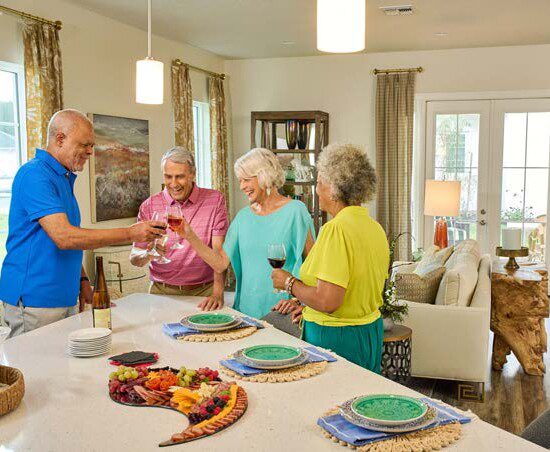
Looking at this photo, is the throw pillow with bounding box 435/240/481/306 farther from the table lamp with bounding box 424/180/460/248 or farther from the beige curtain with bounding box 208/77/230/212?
the beige curtain with bounding box 208/77/230/212

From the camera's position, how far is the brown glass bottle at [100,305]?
225 centimetres

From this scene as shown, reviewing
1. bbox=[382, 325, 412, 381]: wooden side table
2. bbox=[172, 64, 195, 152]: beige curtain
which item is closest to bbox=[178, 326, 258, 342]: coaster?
bbox=[382, 325, 412, 381]: wooden side table

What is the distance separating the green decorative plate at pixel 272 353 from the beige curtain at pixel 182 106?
502 centimetres

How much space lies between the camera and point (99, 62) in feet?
18.6

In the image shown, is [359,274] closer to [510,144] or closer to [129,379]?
[129,379]

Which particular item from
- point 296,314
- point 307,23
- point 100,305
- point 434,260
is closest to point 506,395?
point 434,260

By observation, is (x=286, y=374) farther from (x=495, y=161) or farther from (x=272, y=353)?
(x=495, y=161)

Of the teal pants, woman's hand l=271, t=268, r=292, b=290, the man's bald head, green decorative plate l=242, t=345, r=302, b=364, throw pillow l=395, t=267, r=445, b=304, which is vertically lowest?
throw pillow l=395, t=267, r=445, b=304

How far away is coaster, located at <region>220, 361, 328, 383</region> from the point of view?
179 cm

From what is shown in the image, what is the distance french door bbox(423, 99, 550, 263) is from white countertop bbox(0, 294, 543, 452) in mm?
5815

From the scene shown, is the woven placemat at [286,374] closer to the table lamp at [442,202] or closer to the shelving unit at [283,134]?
the table lamp at [442,202]

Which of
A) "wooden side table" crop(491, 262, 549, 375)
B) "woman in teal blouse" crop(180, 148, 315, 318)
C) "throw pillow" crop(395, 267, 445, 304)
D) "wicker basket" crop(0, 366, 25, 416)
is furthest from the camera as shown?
"wooden side table" crop(491, 262, 549, 375)

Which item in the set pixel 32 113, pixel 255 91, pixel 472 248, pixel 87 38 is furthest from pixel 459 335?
pixel 255 91

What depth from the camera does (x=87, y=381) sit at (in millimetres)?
1811
